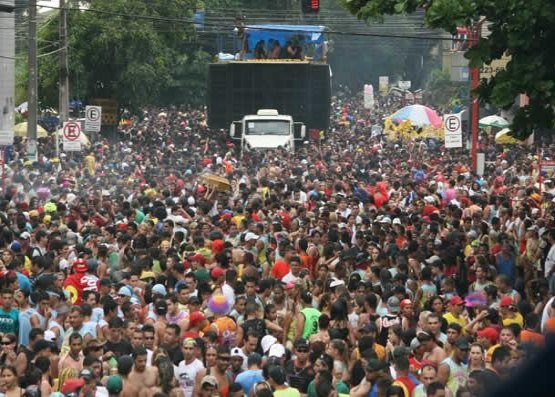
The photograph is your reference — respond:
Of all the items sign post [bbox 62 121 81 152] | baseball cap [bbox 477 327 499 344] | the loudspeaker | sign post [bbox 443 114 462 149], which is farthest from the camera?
the loudspeaker

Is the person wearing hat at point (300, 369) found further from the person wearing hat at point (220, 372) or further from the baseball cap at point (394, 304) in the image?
the baseball cap at point (394, 304)

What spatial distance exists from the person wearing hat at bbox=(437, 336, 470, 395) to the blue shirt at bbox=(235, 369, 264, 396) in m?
1.20

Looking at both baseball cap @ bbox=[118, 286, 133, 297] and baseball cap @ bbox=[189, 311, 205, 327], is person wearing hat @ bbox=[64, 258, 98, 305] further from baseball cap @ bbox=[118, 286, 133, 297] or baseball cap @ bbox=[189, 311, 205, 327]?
baseball cap @ bbox=[189, 311, 205, 327]

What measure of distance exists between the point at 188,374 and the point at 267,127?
3321cm

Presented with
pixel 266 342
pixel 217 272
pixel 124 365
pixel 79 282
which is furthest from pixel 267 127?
pixel 124 365

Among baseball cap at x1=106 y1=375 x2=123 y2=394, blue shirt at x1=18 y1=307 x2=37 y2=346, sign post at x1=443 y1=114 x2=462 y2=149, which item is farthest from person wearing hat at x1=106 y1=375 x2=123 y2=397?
sign post at x1=443 y1=114 x2=462 y2=149

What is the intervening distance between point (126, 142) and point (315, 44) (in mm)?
10497

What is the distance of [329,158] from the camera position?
42594mm

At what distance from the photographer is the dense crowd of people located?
29.5 ft

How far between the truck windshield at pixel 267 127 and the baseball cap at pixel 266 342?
32.0 metres

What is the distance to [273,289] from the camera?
12344mm


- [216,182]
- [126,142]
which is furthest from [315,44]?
[216,182]

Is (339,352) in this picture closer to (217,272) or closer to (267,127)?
(217,272)

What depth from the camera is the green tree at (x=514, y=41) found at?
15.2 meters
